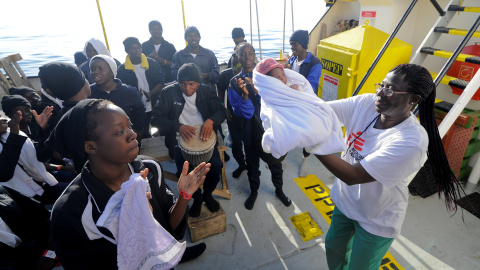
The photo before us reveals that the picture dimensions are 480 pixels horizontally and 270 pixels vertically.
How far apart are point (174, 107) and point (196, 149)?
72 centimetres

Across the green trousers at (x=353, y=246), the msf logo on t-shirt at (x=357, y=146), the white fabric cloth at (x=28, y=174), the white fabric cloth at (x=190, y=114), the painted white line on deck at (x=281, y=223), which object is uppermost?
the msf logo on t-shirt at (x=357, y=146)

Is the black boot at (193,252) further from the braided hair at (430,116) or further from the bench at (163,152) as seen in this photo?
the braided hair at (430,116)

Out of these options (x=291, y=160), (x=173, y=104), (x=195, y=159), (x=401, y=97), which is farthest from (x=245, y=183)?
(x=401, y=97)

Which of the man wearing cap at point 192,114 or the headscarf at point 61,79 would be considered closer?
the headscarf at point 61,79

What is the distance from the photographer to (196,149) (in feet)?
9.16

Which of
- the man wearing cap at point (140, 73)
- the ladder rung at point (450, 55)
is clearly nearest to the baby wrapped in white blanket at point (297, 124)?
the ladder rung at point (450, 55)

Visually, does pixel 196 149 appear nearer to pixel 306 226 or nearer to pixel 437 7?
pixel 306 226

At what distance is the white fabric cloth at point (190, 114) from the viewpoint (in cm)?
314

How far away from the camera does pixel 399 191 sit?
1645mm

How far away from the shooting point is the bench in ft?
11.5

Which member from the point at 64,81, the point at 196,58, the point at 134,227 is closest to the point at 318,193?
the point at 134,227

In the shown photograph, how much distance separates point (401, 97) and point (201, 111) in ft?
7.44

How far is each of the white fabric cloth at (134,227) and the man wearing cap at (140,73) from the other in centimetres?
338

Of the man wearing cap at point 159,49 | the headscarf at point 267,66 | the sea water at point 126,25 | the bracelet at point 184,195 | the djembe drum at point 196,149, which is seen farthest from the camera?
the sea water at point 126,25
